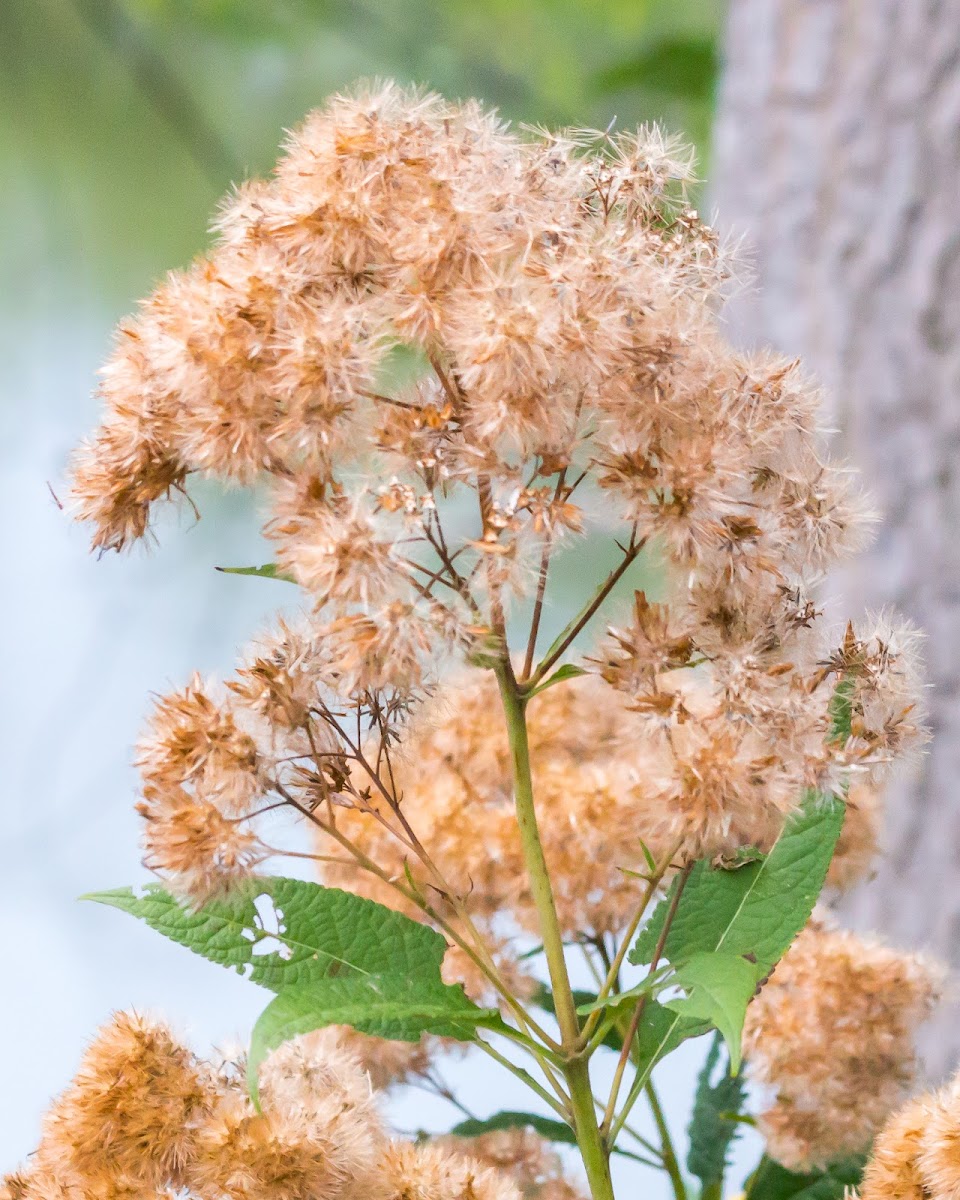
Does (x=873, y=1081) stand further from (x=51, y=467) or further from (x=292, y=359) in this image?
(x=51, y=467)

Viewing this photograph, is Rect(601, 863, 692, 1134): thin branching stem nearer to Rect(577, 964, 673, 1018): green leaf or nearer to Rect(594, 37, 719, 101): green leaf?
Rect(577, 964, 673, 1018): green leaf

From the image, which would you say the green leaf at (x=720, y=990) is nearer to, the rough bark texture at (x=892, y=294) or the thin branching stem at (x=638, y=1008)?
the thin branching stem at (x=638, y=1008)

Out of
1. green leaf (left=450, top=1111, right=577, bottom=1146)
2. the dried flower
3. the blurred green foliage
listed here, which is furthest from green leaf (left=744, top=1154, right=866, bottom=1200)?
the blurred green foliage

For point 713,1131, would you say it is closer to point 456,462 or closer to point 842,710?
point 842,710

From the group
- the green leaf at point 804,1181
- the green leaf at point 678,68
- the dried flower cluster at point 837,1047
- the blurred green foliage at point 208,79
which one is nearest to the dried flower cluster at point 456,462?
the dried flower cluster at point 837,1047

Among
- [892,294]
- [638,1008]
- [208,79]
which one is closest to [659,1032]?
[638,1008]

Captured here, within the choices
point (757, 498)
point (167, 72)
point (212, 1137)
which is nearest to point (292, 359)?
point (757, 498)
